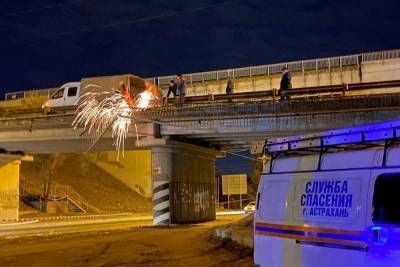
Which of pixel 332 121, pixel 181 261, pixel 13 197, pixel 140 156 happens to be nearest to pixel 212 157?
pixel 332 121

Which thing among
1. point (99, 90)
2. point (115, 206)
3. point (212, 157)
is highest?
point (99, 90)

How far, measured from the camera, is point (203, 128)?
1153 inches

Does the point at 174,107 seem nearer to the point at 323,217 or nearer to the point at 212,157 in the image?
the point at 212,157

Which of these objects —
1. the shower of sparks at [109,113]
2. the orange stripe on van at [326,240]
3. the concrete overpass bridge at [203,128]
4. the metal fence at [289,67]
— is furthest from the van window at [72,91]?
the orange stripe on van at [326,240]

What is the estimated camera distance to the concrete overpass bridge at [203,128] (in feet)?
83.7

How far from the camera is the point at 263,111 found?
90.9ft

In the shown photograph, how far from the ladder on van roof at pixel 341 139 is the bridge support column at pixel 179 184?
847 inches

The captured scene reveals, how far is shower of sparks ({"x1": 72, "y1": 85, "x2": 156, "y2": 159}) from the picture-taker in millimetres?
30734

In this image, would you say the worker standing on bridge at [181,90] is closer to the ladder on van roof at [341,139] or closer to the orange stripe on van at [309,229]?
the ladder on van roof at [341,139]

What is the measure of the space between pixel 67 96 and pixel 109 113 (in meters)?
5.93

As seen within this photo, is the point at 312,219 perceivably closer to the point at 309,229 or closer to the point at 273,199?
the point at 309,229

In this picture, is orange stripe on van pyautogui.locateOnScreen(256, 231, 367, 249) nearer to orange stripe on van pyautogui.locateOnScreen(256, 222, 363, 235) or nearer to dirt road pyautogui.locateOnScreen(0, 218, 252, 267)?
orange stripe on van pyautogui.locateOnScreen(256, 222, 363, 235)

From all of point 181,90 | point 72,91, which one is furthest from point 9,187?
point 181,90

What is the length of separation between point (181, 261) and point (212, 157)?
69.4ft
